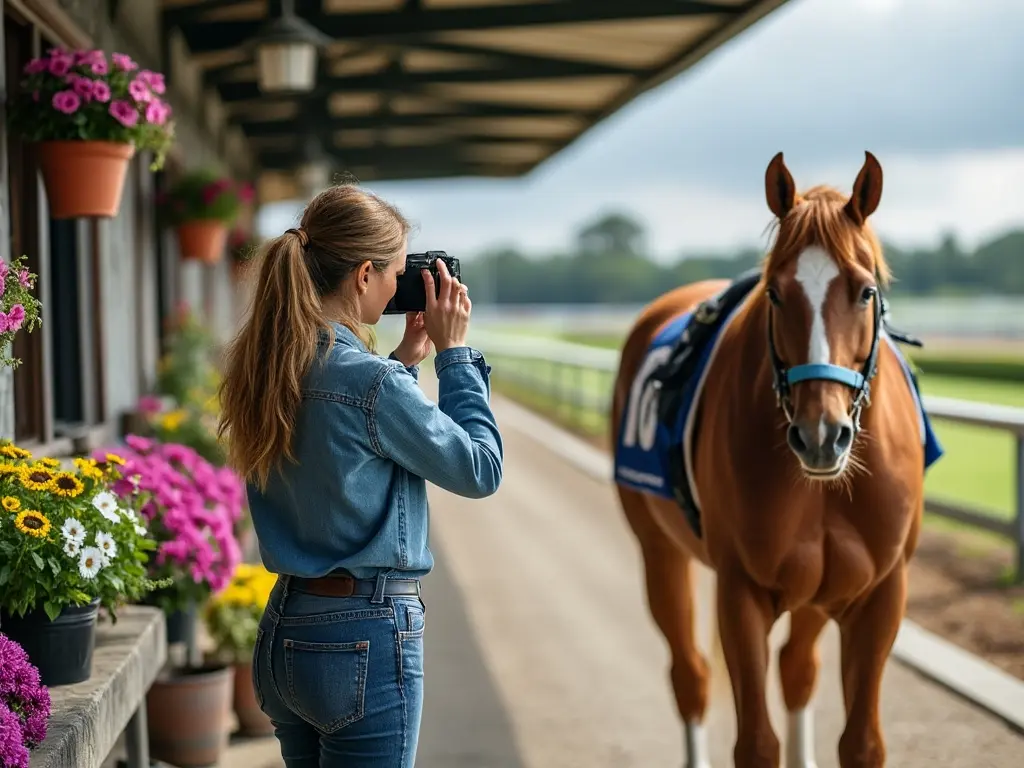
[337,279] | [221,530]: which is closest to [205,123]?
[221,530]

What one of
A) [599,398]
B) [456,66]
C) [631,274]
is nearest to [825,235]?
[456,66]

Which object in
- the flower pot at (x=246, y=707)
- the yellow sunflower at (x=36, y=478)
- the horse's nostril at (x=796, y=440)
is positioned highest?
the horse's nostril at (x=796, y=440)

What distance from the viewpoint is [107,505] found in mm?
2887

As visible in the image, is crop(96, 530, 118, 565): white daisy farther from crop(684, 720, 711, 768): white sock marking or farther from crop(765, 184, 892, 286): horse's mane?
crop(684, 720, 711, 768): white sock marking

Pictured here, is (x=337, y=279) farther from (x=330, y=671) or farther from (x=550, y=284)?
(x=550, y=284)

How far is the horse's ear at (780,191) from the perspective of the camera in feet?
10.6

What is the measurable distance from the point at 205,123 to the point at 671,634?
7078 mm

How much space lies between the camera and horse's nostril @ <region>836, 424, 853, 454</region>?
9.39 feet

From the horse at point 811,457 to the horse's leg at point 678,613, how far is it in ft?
2.41

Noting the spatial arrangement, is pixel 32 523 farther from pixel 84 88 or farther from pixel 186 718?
pixel 84 88

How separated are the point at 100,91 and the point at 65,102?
0.14 metres

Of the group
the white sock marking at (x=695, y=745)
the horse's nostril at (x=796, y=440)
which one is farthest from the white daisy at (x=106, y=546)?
the white sock marking at (x=695, y=745)

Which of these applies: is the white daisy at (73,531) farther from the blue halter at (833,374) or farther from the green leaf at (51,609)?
the blue halter at (833,374)

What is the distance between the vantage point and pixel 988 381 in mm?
30469
